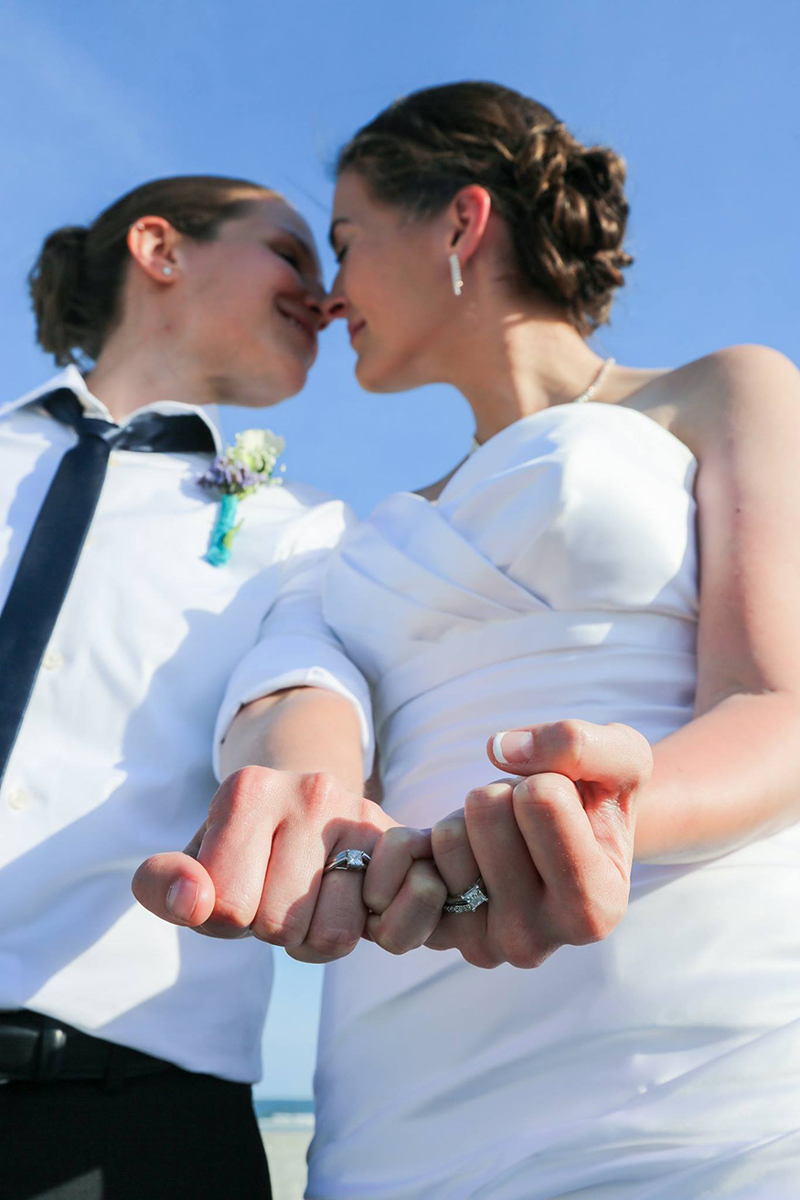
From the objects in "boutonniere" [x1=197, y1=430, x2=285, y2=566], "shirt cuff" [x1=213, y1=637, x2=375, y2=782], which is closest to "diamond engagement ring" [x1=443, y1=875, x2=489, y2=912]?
"shirt cuff" [x1=213, y1=637, x2=375, y2=782]

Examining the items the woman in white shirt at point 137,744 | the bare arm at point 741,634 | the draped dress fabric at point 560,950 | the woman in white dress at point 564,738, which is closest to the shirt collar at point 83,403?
the woman in white shirt at point 137,744

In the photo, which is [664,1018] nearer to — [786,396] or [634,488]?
[634,488]

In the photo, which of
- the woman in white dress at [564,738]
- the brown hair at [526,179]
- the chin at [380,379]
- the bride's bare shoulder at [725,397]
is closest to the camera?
the woman in white dress at [564,738]

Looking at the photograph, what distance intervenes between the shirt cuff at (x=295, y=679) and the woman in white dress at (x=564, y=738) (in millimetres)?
142

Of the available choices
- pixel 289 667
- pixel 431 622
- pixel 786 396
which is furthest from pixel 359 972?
pixel 786 396

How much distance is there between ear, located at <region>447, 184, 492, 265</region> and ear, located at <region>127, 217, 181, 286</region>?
3.89 ft

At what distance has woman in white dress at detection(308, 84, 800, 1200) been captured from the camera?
1.41m

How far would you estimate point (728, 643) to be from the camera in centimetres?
186

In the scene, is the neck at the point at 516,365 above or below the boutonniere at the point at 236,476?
above

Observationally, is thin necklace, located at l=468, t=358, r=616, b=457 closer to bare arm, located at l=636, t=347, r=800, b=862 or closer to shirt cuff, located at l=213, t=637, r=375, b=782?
bare arm, located at l=636, t=347, r=800, b=862

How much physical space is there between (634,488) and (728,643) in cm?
48

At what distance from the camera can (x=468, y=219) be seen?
327 centimetres

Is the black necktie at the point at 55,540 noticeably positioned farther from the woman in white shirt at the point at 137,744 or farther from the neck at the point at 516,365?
the neck at the point at 516,365

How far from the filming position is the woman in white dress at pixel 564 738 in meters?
1.41
